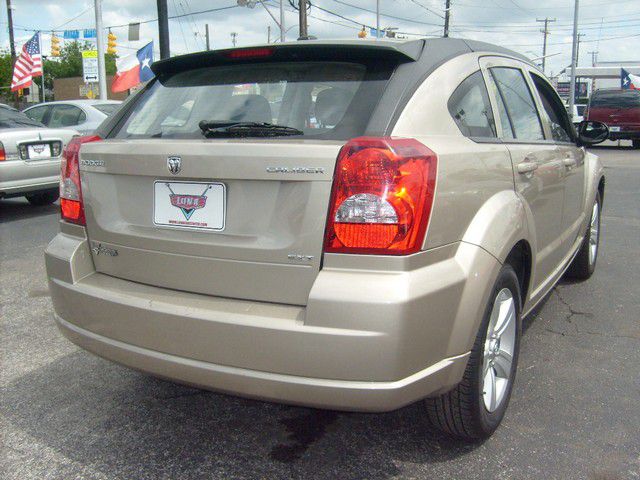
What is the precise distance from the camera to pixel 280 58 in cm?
263

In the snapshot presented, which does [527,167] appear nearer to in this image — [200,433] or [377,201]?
[377,201]

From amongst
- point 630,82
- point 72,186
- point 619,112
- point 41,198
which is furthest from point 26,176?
point 630,82

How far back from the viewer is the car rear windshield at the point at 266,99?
7.83ft

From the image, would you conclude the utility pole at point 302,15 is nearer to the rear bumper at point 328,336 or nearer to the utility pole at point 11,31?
the utility pole at point 11,31

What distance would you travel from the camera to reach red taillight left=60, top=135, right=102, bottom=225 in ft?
9.07

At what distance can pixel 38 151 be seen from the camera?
855cm

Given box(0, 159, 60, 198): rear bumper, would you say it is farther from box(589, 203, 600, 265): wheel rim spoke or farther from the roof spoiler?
box(589, 203, 600, 265): wheel rim spoke

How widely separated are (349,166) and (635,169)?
14.7m

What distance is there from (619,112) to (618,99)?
0.75 metres

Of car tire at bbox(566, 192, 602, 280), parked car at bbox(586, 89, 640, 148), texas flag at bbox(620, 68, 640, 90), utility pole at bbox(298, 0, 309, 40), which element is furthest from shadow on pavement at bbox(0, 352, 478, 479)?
texas flag at bbox(620, 68, 640, 90)

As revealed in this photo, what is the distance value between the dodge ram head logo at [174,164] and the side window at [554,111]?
93.9 inches

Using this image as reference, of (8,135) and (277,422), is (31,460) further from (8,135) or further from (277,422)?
(8,135)

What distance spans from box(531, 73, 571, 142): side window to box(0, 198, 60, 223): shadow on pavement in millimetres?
7040

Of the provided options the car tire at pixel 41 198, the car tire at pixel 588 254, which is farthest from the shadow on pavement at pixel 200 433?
the car tire at pixel 41 198
